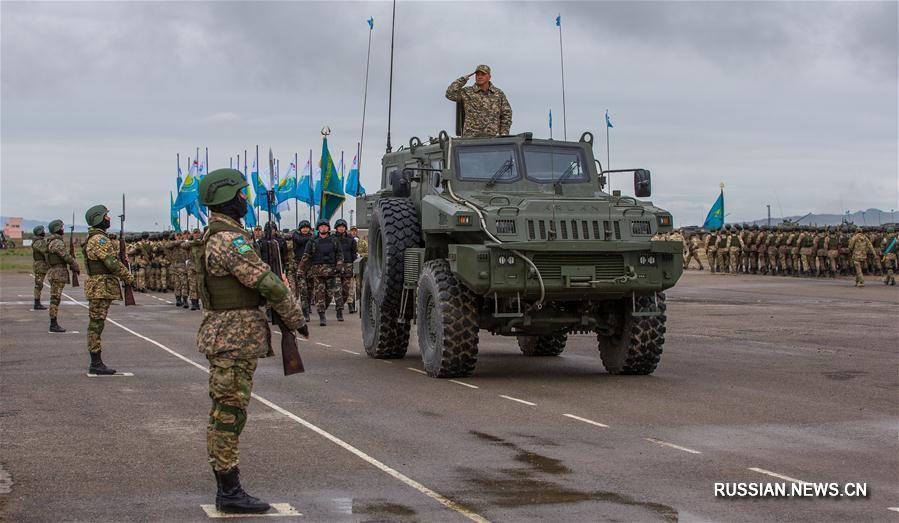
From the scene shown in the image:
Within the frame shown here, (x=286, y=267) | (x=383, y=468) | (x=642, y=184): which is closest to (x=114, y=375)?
(x=642, y=184)

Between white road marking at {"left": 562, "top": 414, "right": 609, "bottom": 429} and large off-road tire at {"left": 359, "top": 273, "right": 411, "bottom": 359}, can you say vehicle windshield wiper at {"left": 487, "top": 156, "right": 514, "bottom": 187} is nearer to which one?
large off-road tire at {"left": 359, "top": 273, "right": 411, "bottom": 359}

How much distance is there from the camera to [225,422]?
7117mm

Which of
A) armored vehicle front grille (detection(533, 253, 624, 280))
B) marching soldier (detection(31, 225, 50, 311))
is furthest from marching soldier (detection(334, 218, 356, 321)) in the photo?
armored vehicle front grille (detection(533, 253, 624, 280))

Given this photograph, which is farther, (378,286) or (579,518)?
(378,286)

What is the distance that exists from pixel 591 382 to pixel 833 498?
5862 millimetres

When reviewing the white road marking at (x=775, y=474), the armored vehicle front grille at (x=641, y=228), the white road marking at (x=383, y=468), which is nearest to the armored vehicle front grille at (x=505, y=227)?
the armored vehicle front grille at (x=641, y=228)

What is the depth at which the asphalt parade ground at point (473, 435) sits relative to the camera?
733 centimetres

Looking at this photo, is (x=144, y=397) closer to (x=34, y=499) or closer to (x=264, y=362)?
(x=264, y=362)

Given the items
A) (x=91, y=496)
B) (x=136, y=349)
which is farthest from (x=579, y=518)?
(x=136, y=349)

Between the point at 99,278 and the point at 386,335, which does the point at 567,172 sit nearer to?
the point at 386,335

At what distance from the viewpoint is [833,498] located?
24.4 feet

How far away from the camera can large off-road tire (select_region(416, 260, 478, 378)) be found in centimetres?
1312

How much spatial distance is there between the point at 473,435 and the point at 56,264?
13844 millimetres

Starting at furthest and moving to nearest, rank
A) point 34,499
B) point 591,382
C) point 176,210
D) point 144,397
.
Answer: point 176,210 < point 591,382 < point 144,397 < point 34,499
